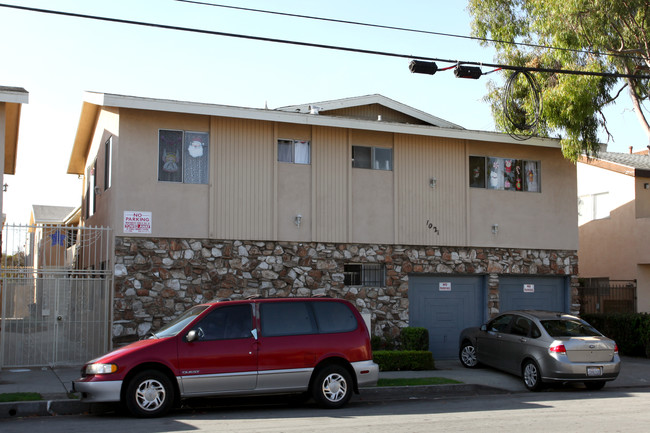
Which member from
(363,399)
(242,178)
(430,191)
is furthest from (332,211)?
(363,399)

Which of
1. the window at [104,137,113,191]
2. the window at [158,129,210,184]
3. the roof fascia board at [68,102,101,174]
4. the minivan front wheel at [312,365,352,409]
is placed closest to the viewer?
the minivan front wheel at [312,365,352,409]

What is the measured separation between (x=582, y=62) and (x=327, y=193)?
8.16 metres

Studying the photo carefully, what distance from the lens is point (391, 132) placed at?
1867cm

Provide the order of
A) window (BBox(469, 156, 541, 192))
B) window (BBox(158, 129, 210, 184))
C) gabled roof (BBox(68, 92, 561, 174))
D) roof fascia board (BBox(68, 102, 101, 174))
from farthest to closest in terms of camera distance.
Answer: window (BBox(469, 156, 541, 192)) → roof fascia board (BBox(68, 102, 101, 174)) → window (BBox(158, 129, 210, 184)) → gabled roof (BBox(68, 92, 561, 174))

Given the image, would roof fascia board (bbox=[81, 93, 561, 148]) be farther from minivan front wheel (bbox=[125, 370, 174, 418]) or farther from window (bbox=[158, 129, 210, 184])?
minivan front wheel (bbox=[125, 370, 174, 418])

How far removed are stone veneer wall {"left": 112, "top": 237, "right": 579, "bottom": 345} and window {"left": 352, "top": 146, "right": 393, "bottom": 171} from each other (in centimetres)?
208

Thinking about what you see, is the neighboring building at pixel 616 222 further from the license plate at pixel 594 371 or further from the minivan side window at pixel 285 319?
the minivan side window at pixel 285 319

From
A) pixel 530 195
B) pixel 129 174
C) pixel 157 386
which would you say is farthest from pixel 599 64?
pixel 157 386

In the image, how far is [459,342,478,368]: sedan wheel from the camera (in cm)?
1709

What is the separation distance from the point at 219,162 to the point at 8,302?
5.43 metres

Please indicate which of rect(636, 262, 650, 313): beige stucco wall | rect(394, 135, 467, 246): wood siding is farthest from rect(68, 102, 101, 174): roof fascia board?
rect(636, 262, 650, 313): beige stucco wall

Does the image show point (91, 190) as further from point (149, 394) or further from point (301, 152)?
point (149, 394)

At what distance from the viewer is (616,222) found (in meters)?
25.4

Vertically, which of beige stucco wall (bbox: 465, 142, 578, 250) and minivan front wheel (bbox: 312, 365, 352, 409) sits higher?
beige stucco wall (bbox: 465, 142, 578, 250)
